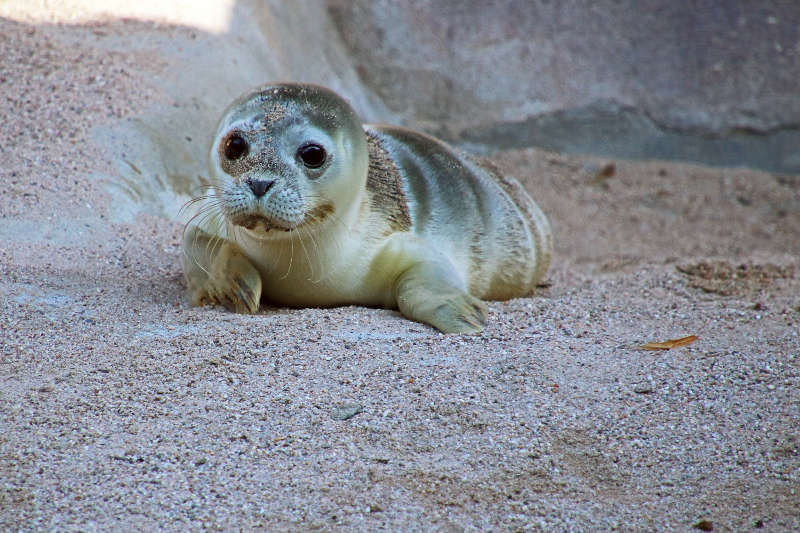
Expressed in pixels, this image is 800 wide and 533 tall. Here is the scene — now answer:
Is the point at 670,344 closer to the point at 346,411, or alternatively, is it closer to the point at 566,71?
the point at 346,411

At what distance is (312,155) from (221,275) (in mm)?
612

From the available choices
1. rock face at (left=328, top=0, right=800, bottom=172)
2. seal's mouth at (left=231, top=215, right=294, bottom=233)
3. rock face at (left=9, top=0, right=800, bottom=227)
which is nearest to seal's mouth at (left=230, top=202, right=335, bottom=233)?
seal's mouth at (left=231, top=215, right=294, bottom=233)

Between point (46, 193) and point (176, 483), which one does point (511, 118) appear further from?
point (176, 483)

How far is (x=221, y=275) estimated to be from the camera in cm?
353

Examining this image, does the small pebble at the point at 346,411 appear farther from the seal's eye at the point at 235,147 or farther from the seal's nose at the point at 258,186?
the seal's eye at the point at 235,147

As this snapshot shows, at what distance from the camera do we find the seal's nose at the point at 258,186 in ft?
10.6

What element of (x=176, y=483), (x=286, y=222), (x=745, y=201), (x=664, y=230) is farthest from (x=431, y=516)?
(x=745, y=201)

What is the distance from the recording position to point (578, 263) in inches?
226

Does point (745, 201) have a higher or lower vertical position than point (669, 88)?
lower

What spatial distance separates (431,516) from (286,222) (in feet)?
4.89

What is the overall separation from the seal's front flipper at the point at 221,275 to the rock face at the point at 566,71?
12.8 ft

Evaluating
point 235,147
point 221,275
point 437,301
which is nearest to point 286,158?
point 235,147

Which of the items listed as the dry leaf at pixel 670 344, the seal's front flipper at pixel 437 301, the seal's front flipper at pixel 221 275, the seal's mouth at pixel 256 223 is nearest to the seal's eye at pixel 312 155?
the seal's mouth at pixel 256 223

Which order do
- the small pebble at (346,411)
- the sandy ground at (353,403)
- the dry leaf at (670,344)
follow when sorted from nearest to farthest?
the sandy ground at (353,403) → the small pebble at (346,411) → the dry leaf at (670,344)
